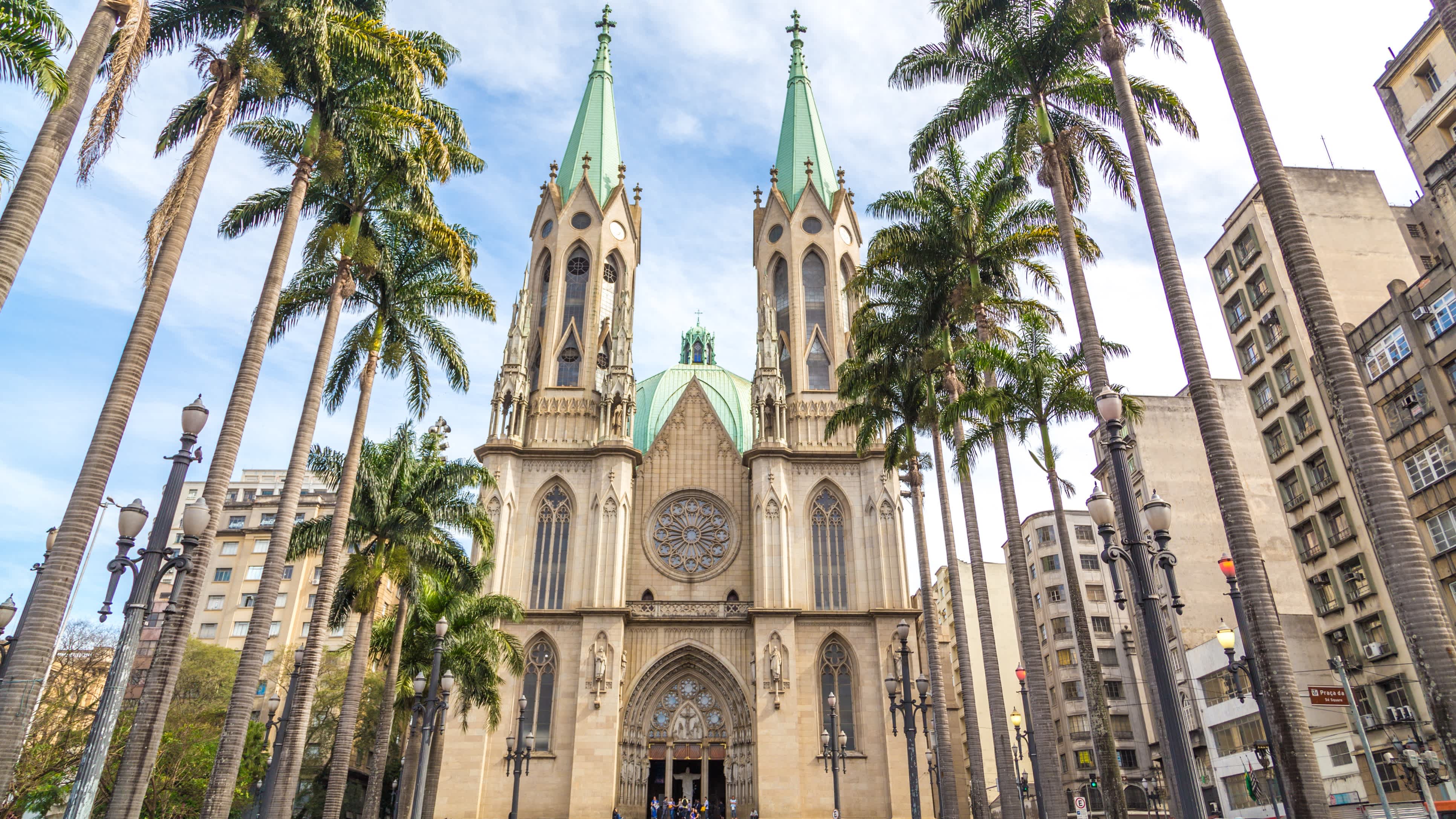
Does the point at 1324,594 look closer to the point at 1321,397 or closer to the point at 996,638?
the point at 1321,397

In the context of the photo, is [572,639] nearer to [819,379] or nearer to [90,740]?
[819,379]

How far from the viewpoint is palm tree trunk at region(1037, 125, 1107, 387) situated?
16641mm

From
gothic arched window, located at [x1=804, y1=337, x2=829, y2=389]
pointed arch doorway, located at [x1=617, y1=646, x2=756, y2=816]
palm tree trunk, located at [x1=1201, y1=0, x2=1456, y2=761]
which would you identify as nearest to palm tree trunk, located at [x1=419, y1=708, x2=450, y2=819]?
pointed arch doorway, located at [x1=617, y1=646, x2=756, y2=816]

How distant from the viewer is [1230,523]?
12.2 metres

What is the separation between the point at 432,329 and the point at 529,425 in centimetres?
1773

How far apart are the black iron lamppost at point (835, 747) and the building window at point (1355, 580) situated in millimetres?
17768

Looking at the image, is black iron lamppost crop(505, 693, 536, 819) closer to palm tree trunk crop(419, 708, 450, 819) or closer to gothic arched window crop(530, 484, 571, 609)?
palm tree trunk crop(419, 708, 450, 819)

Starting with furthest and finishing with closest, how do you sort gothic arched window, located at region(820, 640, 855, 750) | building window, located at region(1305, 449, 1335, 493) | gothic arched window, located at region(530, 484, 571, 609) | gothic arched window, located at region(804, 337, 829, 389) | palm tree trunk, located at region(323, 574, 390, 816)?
1. gothic arched window, located at region(804, 337, 829, 389)
2. gothic arched window, located at region(530, 484, 571, 609)
3. gothic arched window, located at region(820, 640, 855, 750)
4. building window, located at region(1305, 449, 1335, 493)
5. palm tree trunk, located at region(323, 574, 390, 816)

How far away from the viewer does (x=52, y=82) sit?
11508 mm

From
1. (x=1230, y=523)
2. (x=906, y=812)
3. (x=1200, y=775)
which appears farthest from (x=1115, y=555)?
(x=1200, y=775)

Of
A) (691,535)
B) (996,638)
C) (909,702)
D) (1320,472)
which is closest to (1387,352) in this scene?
(1320,472)

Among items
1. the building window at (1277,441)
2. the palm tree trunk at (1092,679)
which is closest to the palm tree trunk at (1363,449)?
the palm tree trunk at (1092,679)

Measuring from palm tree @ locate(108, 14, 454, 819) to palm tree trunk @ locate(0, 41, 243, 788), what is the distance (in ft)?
4.20

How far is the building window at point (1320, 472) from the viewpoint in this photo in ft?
104
